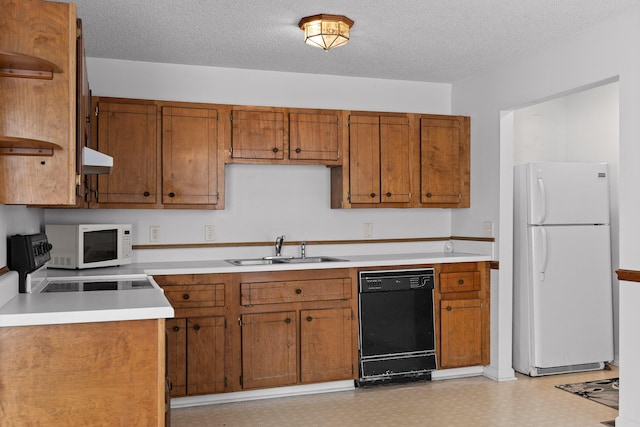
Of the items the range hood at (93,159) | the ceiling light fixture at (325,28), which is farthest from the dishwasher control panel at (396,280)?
the range hood at (93,159)

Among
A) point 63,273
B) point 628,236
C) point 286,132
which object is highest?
point 286,132

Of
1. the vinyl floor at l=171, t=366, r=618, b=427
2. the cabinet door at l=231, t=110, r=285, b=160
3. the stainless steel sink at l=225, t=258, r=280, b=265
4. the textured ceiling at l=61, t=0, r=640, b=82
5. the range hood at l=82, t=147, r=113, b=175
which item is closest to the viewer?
the range hood at l=82, t=147, r=113, b=175

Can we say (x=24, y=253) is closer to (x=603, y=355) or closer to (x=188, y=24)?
(x=188, y=24)

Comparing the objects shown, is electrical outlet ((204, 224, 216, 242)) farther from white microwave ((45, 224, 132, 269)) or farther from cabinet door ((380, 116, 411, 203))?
cabinet door ((380, 116, 411, 203))

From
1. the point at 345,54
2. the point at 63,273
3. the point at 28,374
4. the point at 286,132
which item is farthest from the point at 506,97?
the point at 28,374

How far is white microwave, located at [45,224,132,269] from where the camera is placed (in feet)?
12.2

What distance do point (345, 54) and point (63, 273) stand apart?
234cm

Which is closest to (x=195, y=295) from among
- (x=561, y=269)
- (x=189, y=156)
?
(x=189, y=156)

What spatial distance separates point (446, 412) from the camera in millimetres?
3732

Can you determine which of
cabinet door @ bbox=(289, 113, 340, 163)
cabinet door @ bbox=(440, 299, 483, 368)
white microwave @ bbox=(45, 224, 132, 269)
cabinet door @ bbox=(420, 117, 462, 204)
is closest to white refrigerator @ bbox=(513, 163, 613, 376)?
cabinet door @ bbox=(440, 299, 483, 368)

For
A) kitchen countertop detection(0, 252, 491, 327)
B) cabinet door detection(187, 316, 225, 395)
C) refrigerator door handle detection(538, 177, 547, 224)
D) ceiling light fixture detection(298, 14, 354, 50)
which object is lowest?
cabinet door detection(187, 316, 225, 395)

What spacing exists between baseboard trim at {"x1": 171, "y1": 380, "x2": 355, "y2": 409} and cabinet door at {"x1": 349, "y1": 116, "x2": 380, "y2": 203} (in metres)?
1.35

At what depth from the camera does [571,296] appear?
15.1 feet

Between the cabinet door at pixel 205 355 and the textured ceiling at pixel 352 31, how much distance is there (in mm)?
1811
